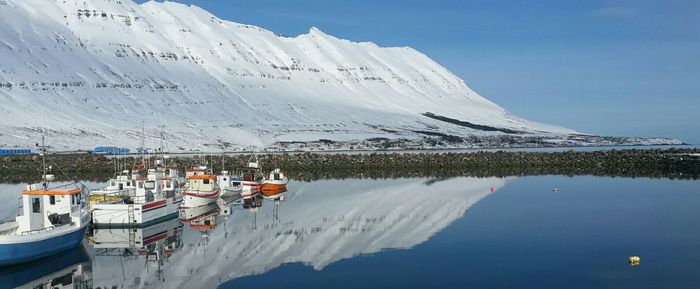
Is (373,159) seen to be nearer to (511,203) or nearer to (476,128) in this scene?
(511,203)

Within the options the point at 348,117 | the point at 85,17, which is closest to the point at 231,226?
the point at 348,117

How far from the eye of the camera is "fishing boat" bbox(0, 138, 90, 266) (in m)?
21.6

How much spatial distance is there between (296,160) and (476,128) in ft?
347

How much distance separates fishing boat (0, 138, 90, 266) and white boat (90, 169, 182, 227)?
17.8ft

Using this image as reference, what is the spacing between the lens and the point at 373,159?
79.9m

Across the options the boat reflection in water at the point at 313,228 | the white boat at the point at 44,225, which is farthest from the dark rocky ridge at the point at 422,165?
the white boat at the point at 44,225

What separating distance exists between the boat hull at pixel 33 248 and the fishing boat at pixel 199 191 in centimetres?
1530

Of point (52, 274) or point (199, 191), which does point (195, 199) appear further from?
point (52, 274)

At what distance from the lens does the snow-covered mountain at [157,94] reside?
126188 mm

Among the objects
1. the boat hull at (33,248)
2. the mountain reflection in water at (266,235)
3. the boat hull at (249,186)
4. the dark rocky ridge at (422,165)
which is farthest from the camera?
the dark rocky ridge at (422,165)

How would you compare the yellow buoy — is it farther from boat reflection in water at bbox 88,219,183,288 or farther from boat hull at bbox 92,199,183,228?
boat hull at bbox 92,199,183,228

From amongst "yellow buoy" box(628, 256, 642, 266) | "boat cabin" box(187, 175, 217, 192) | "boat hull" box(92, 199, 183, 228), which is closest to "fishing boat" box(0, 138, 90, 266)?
"boat hull" box(92, 199, 183, 228)

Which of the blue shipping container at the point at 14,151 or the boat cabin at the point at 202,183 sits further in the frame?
the blue shipping container at the point at 14,151

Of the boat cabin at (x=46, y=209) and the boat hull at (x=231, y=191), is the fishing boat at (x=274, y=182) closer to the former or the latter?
the boat hull at (x=231, y=191)
